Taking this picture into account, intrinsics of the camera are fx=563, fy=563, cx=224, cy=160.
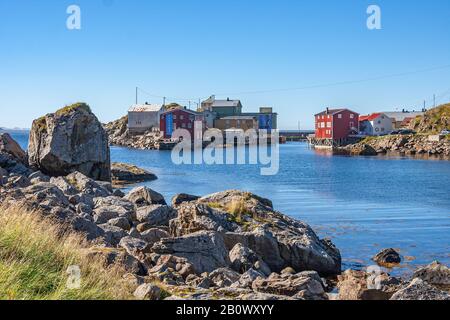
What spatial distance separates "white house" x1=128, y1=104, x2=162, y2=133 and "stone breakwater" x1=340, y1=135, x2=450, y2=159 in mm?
50859

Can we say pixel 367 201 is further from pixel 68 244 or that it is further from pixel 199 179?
pixel 68 244

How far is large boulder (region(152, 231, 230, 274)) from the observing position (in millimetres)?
12984

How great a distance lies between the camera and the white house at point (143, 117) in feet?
481

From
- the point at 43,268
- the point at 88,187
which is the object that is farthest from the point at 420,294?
the point at 88,187

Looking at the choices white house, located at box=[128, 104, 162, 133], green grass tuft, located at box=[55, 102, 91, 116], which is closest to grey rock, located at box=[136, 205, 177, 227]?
green grass tuft, located at box=[55, 102, 91, 116]

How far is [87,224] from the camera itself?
13039mm

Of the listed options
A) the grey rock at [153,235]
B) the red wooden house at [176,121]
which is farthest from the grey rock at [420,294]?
the red wooden house at [176,121]

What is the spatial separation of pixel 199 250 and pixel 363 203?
86.0 feet

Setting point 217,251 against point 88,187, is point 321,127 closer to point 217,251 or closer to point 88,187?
point 88,187

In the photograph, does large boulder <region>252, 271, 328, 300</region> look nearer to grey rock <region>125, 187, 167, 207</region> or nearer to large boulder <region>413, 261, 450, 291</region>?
large boulder <region>413, 261, 450, 291</region>

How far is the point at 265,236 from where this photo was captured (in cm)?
1666

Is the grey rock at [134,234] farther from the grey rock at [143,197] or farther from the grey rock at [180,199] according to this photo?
the grey rock at [143,197]
